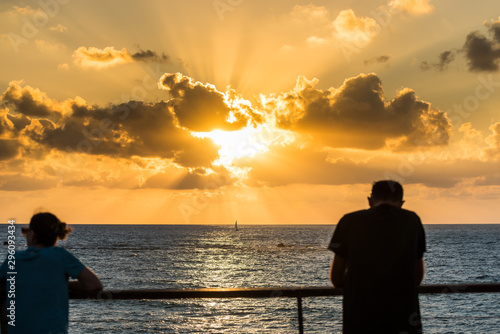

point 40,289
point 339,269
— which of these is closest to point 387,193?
point 339,269

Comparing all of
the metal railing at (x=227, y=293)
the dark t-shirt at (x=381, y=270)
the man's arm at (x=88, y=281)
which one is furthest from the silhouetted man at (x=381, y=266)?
the man's arm at (x=88, y=281)

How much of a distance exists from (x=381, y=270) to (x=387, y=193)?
0.52m

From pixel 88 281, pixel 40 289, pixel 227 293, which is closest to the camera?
pixel 40 289

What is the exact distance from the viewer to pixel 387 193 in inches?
135

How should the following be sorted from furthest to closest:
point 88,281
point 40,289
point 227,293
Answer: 1. point 227,293
2. point 88,281
3. point 40,289

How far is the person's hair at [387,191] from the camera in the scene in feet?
11.2

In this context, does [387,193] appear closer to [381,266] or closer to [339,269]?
[381,266]

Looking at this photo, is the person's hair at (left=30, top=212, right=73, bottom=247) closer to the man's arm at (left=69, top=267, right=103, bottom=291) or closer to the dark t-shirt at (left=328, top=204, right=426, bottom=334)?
the man's arm at (left=69, top=267, right=103, bottom=291)

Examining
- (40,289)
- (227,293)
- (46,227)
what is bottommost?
(227,293)

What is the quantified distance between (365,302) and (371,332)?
0.63 ft

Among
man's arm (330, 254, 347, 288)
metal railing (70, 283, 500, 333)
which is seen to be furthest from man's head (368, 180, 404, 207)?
metal railing (70, 283, 500, 333)

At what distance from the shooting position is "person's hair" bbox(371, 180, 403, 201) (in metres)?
3.42

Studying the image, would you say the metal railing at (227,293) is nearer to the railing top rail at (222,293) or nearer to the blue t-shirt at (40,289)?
the railing top rail at (222,293)

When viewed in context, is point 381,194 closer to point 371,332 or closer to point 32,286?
point 371,332
